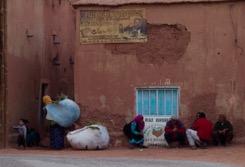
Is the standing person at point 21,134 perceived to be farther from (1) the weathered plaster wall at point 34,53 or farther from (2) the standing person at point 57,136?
(2) the standing person at point 57,136

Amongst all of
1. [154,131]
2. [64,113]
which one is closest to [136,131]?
[154,131]

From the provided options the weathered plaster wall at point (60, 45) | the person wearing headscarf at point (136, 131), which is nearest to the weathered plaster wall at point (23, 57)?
the weathered plaster wall at point (60, 45)

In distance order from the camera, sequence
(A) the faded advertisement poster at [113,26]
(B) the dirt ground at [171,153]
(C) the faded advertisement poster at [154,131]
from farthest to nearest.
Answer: (A) the faded advertisement poster at [113,26]
(C) the faded advertisement poster at [154,131]
(B) the dirt ground at [171,153]

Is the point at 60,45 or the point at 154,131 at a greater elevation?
the point at 60,45

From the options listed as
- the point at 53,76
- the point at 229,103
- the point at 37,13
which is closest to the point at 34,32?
the point at 37,13

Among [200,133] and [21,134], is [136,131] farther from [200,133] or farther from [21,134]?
[21,134]

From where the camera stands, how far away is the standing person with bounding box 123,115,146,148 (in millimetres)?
20172

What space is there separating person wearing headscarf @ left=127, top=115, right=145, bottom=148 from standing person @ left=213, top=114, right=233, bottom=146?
2090mm

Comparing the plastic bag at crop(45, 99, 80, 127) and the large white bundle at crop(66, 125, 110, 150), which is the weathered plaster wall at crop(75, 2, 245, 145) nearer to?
the plastic bag at crop(45, 99, 80, 127)

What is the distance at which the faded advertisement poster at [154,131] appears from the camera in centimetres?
2053

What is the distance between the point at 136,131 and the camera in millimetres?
20203

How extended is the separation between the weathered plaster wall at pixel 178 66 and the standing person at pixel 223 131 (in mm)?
368

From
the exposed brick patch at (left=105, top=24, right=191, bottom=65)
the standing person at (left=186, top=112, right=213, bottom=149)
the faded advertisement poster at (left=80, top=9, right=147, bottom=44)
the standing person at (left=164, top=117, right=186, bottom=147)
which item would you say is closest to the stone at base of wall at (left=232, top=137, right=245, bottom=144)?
the standing person at (left=186, top=112, right=213, bottom=149)

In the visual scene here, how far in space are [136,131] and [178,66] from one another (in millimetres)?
2286
